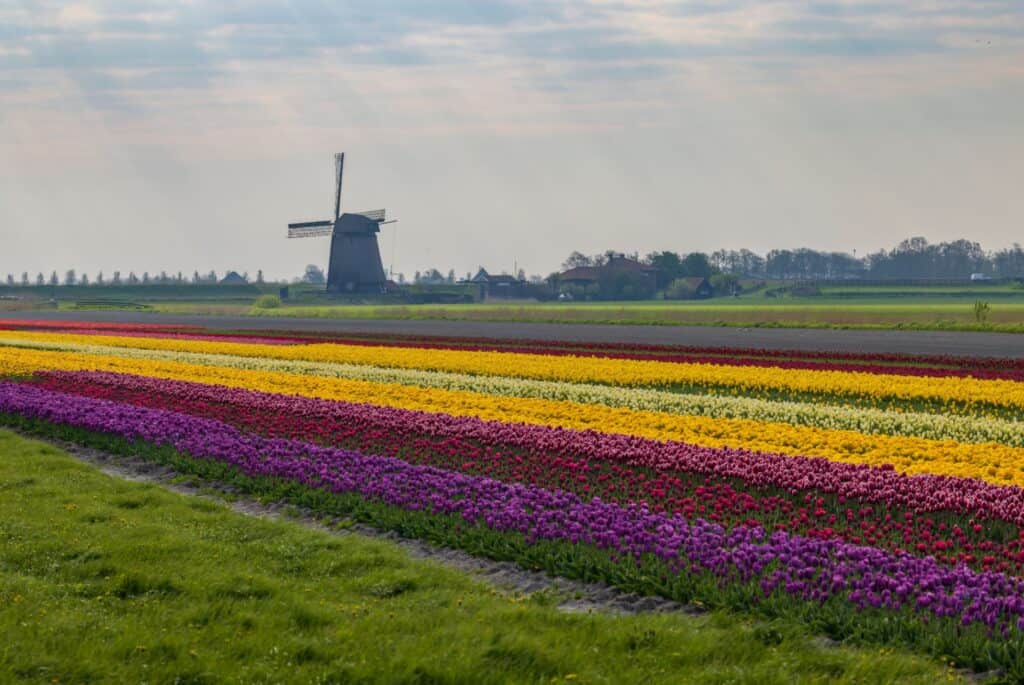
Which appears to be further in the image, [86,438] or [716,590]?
[86,438]

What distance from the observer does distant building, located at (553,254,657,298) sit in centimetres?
17888

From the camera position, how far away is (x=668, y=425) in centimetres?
2056

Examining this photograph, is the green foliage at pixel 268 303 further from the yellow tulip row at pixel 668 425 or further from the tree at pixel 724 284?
the yellow tulip row at pixel 668 425

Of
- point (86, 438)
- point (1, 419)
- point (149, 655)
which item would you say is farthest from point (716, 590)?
point (1, 419)

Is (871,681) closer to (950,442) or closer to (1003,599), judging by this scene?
(1003,599)

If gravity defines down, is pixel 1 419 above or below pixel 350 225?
below

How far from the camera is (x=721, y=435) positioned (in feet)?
64.2

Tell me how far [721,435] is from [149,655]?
12.6 meters

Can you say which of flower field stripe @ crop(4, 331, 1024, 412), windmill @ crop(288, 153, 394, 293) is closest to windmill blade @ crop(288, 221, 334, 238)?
windmill @ crop(288, 153, 394, 293)

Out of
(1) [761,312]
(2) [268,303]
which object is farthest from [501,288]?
(1) [761,312]

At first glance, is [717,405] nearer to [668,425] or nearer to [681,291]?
[668,425]

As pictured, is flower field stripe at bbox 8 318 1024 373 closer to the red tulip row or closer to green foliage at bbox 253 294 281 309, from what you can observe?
the red tulip row

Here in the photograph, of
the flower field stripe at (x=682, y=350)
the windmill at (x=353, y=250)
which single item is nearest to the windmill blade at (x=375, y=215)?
the windmill at (x=353, y=250)

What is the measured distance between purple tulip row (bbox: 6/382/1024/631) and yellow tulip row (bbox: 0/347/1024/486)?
483 centimetres
